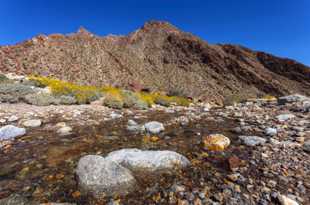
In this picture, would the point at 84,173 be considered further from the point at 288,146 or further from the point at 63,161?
the point at 288,146

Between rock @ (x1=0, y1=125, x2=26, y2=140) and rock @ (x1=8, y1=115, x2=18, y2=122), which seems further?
rock @ (x1=8, y1=115, x2=18, y2=122)

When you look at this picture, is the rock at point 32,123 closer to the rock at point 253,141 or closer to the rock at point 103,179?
the rock at point 103,179

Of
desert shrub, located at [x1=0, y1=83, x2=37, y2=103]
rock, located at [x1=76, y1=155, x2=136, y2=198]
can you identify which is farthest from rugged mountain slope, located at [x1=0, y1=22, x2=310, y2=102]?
rock, located at [x1=76, y1=155, x2=136, y2=198]

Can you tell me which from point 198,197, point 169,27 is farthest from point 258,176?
point 169,27

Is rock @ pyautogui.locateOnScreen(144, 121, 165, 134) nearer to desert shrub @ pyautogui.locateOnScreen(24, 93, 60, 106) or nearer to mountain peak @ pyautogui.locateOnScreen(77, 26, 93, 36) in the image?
desert shrub @ pyautogui.locateOnScreen(24, 93, 60, 106)

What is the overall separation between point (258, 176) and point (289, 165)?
1.76 feet

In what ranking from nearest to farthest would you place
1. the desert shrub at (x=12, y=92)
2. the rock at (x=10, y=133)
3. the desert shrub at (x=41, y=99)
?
1. the rock at (x=10, y=133)
2. the desert shrub at (x=12, y=92)
3. the desert shrub at (x=41, y=99)

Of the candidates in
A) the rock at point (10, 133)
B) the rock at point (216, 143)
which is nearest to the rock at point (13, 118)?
the rock at point (10, 133)

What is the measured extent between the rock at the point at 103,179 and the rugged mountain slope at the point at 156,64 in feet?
57.7

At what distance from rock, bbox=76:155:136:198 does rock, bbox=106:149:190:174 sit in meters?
0.21

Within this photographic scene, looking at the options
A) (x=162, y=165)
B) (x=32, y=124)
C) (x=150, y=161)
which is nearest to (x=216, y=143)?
(x=162, y=165)

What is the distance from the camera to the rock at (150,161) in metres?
2.29

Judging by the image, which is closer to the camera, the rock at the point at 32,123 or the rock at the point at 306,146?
the rock at the point at 306,146

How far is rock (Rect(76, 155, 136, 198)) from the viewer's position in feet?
6.11
